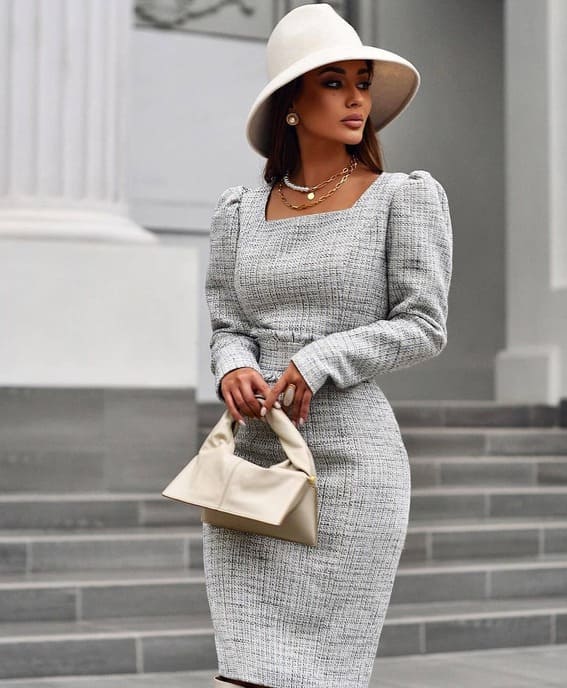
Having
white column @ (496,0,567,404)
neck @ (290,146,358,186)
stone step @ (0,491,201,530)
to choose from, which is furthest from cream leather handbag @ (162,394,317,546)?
white column @ (496,0,567,404)

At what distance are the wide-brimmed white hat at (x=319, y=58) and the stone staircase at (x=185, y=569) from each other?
265cm

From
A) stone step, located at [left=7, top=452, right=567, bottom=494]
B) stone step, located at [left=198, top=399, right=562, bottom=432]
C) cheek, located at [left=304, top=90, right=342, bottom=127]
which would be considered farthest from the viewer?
stone step, located at [left=198, top=399, right=562, bottom=432]

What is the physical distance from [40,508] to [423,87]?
5848 mm

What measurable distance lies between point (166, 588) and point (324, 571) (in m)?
3.08

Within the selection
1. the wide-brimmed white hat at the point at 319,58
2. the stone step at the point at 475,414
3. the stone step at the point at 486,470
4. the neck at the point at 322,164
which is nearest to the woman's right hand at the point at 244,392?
the neck at the point at 322,164

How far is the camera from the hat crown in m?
2.65

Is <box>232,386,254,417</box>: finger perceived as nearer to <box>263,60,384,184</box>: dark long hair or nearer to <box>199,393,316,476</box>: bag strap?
<box>199,393,316,476</box>: bag strap

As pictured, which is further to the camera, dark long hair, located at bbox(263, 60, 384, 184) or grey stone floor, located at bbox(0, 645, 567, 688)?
grey stone floor, located at bbox(0, 645, 567, 688)

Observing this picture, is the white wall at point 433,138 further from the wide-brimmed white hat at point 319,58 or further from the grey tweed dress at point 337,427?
the grey tweed dress at point 337,427

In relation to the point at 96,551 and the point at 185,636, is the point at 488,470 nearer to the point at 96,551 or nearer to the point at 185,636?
the point at 96,551

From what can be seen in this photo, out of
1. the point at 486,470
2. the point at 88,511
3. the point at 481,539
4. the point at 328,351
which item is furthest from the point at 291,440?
the point at 486,470

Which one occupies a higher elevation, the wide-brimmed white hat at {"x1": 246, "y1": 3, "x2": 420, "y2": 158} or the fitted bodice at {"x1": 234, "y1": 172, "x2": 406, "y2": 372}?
the wide-brimmed white hat at {"x1": 246, "y1": 3, "x2": 420, "y2": 158}

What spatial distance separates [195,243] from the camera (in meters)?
9.79

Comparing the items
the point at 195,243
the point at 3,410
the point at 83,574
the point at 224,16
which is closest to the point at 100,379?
the point at 3,410
